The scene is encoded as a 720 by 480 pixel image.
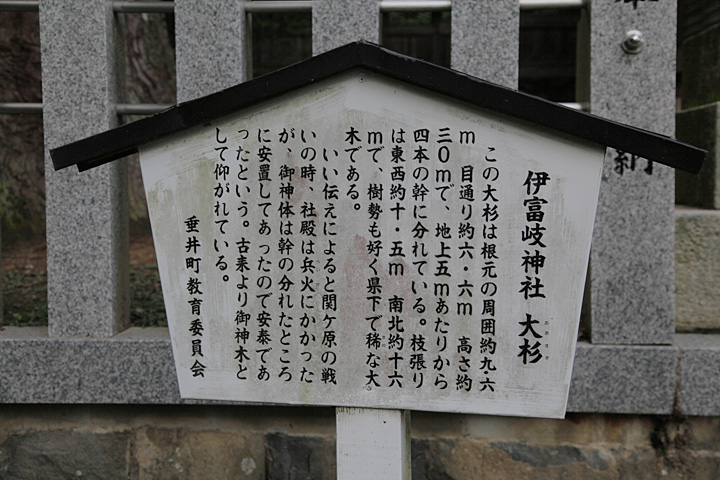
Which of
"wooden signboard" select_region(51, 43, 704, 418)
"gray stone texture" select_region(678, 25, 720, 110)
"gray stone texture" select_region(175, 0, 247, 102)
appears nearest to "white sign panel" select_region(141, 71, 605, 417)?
"wooden signboard" select_region(51, 43, 704, 418)

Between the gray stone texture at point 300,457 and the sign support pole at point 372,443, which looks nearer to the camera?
the sign support pole at point 372,443

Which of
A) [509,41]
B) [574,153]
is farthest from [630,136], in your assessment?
[509,41]

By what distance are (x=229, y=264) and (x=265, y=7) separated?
193 centimetres

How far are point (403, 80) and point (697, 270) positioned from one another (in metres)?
2.47

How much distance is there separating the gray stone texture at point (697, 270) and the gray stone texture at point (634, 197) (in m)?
0.31

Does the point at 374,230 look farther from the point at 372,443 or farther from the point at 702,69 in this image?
the point at 702,69

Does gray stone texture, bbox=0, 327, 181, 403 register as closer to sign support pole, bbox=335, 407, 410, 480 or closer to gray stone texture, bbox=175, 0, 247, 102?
gray stone texture, bbox=175, 0, 247, 102

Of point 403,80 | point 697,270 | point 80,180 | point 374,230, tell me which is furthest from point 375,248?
point 697,270

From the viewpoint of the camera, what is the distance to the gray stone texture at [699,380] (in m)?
3.37

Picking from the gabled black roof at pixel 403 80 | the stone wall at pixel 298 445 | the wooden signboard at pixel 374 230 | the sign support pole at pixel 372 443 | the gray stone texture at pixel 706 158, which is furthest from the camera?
the gray stone texture at pixel 706 158

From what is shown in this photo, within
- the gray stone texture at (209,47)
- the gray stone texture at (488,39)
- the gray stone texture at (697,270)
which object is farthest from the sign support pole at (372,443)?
the gray stone texture at (697,270)

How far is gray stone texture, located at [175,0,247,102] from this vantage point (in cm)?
347

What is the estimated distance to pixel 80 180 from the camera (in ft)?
11.7

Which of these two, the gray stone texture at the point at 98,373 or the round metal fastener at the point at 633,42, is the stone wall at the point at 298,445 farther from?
the round metal fastener at the point at 633,42
